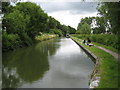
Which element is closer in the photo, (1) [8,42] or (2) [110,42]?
(1) [8,42]

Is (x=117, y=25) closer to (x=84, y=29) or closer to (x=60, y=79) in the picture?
(x=60, y=79)

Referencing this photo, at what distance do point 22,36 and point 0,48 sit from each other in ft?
38.2

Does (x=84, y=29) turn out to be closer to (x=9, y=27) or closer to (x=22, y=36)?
(x=22, y=36)

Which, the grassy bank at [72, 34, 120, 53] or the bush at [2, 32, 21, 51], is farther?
the bush at [2, 32, 21, 51]

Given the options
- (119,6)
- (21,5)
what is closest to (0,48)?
(119,6)

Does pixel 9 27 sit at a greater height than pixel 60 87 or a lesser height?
greater

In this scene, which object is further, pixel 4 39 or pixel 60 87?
pixel 4 39

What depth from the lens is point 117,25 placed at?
41.6 ft

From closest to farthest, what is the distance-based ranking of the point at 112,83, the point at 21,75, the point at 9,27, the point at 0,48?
the point at 112,83 → the point at 21,75 → the point at 0,48 → the point at 9,27

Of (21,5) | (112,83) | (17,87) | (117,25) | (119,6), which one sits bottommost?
(17,87)

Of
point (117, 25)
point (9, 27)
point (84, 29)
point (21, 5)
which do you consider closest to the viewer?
point (117, 25)

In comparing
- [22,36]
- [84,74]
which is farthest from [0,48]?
[84,74]

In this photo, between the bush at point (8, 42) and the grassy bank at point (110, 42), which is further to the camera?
the bush at point (8, 42)

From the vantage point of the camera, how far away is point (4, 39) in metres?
22.1
